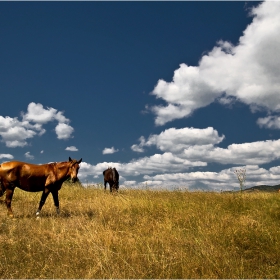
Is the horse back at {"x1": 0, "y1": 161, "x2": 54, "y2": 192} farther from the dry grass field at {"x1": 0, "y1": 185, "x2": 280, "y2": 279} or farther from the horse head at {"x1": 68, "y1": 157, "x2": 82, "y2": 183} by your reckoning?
the dry grass field at {"x1": 0, "y1": 185, "x2": 280, "y2": 279}

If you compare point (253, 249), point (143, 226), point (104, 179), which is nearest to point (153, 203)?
point (143, 226)

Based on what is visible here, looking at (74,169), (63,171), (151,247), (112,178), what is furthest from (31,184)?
(112,178)

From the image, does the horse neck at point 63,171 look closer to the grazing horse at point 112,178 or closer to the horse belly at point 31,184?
the horse belly at point 31,184

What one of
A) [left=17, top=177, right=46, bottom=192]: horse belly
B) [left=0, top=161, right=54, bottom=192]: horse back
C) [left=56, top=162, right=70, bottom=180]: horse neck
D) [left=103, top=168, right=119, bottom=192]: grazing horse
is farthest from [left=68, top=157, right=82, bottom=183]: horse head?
[left=103, top=168, right=119, bottom=192]: grazing horse

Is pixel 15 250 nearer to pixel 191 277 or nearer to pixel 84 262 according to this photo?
pixel 84 262

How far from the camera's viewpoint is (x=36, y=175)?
34.4 feet

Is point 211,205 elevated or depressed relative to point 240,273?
elevated

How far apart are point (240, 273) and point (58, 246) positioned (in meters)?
3.79

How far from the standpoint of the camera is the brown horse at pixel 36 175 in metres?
10.2

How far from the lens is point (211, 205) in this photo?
407 inches

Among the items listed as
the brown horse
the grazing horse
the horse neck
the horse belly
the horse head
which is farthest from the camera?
the grazing horse

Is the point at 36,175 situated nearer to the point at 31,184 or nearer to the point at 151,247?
the point at 31,184

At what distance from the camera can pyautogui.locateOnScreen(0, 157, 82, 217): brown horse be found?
401 inches

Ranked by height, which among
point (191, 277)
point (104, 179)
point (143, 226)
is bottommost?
point (191, 277)
